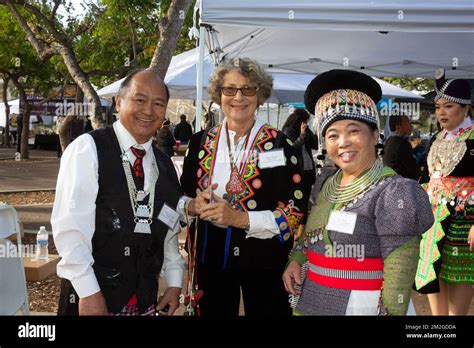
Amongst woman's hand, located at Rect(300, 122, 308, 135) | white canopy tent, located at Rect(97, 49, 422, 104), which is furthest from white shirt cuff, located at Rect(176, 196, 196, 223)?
white canopy tent, located at Rect(97, 49, 422, 104)

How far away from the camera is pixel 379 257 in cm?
194

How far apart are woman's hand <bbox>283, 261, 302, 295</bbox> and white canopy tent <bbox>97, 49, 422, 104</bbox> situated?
→ 635 cm

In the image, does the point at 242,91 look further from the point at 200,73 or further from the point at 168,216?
the point at 200,73

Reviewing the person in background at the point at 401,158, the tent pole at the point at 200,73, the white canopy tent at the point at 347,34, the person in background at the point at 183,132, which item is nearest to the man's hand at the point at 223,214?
the white canopy tent at the point at 347,34

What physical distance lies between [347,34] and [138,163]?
427cm

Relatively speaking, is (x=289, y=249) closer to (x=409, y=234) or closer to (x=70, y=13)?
(x=409, y=234)

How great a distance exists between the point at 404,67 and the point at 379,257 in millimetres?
5582

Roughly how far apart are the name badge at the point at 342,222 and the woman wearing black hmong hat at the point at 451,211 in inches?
68.5

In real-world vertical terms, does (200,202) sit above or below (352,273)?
above

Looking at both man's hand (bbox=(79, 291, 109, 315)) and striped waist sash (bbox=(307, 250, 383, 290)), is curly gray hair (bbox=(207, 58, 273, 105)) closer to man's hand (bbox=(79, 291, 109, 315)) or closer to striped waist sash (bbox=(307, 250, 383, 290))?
striped waist sash (bbox=(307, 250, 383, 290))

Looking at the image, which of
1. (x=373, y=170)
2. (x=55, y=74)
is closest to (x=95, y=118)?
(x=373, y=170)

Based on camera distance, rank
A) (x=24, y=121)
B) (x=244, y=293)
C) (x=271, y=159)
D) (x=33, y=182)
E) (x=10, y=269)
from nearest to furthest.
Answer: (x=271, y=159), (x=244, y=293), (x=10, y=269), (x=33, y=182), (x=24, y=121)

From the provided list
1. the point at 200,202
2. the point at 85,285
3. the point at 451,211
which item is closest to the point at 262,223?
the point at 200,202

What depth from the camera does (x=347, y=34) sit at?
5.72 meters
